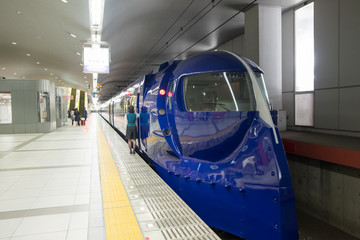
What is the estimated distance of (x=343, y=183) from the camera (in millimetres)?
4969

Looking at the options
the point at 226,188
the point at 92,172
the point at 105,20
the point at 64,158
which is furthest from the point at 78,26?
A: the point at 226,188

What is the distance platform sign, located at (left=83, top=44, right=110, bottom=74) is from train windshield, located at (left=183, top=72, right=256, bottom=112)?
775 centimetres

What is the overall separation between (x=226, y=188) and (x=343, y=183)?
3.00 meters

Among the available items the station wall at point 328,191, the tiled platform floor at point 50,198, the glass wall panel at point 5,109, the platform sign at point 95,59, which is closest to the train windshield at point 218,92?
the tiled platform floor at point 50,198

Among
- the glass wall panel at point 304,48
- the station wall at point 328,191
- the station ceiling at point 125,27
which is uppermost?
the station ceiling at point 125,27

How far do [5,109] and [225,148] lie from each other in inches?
577

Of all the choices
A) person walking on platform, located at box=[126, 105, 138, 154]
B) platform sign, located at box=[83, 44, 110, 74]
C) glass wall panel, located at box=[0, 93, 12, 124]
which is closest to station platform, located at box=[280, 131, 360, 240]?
person walking on platform, located at box=[126, 105, 138, 154]

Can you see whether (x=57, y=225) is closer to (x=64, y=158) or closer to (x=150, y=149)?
(x=150, y=149)

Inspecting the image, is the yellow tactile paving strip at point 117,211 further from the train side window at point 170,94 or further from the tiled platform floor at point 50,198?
the train side window at point 170,94

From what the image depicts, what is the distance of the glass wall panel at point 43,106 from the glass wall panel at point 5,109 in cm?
149

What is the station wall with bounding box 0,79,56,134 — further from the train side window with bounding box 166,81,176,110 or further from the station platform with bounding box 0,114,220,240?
the train side window with bounding box 166,81,176,110

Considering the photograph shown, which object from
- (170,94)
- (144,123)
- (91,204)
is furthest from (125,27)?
(91,204)

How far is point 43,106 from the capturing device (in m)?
14.9

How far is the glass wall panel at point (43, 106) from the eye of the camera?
1448cm
